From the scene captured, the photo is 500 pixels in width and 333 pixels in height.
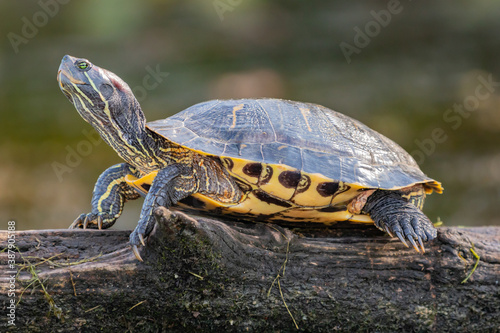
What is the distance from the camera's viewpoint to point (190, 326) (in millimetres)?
2123

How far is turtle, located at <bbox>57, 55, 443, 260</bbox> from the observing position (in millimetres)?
2486

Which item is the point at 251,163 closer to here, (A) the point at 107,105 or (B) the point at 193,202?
(B) the point at 193,202

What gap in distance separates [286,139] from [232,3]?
19.1 feet

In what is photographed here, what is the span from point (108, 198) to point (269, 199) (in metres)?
1.15

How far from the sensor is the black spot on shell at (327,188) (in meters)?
2.54

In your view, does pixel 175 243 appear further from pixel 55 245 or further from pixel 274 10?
pixel 274 10

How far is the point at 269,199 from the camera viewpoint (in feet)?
8.45

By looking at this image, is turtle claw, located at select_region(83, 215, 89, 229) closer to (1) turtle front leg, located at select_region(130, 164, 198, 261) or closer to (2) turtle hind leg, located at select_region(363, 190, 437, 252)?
(1) turtle front leg, located at select_region(130, 164, 198, 261)

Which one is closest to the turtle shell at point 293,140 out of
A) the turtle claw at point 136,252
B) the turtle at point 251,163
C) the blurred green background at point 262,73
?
the turtle at point 251,163

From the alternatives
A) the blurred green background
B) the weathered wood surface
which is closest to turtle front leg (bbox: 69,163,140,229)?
the weathered wood surface

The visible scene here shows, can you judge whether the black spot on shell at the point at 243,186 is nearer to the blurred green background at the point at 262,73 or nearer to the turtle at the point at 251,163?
the turtle at the point at 251,163

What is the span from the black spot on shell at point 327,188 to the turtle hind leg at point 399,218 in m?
0.32


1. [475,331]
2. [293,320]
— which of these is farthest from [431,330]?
[293,320]

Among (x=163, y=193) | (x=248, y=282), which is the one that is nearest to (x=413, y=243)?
(x=248, y=282)
